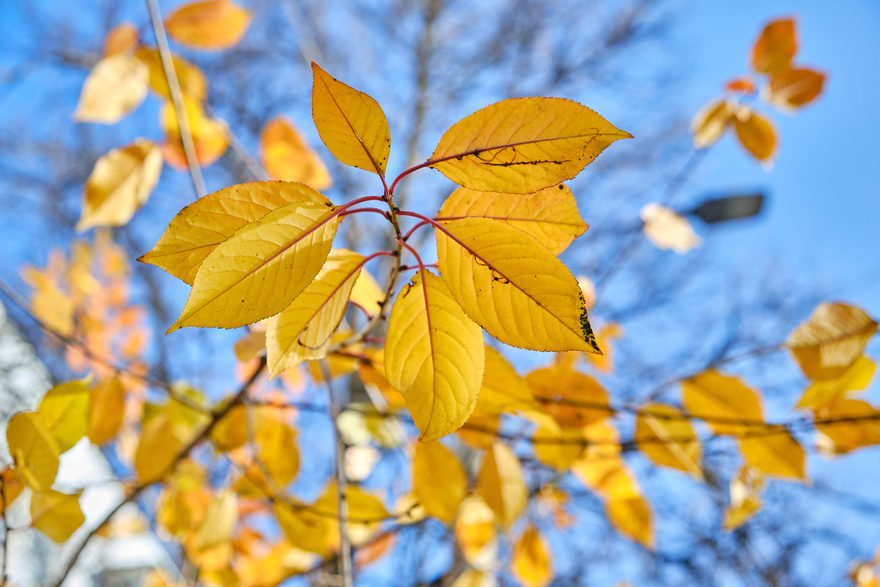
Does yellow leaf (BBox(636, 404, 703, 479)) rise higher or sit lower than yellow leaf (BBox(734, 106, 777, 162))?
lower

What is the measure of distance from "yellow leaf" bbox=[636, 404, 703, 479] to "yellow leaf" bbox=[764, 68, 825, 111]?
46cm

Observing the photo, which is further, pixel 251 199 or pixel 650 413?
pixel 650 413

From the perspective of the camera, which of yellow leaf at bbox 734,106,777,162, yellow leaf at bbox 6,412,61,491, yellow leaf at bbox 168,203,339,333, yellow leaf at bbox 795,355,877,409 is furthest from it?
yellow leaf at bbox 734,106,777,162

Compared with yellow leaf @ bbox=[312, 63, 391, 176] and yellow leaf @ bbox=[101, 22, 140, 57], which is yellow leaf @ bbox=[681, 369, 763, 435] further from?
yellow leaf @ bbox=[101, 22, 140, 57]

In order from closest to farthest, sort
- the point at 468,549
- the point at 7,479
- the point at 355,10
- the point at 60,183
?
the point at 7,479
the point at 468,549
the point at 355,10
the point at 60,183

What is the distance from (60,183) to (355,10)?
2064 mm

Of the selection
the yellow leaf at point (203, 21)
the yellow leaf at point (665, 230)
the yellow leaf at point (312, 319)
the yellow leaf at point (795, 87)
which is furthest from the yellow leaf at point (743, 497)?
the yellow leaf at point (203, 21)

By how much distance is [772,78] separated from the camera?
72cm

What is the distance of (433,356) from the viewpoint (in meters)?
0.29

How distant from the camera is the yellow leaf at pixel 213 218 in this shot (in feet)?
0.87

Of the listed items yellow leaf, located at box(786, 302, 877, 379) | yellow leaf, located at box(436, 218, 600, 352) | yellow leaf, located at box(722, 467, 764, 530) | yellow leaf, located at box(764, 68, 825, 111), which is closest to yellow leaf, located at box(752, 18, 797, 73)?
yellow leaf, located at box(764, 68, 825, 111)

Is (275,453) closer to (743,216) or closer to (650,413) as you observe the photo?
(650,413)

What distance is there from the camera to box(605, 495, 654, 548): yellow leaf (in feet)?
2.05

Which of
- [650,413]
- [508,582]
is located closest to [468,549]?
[650,413]
